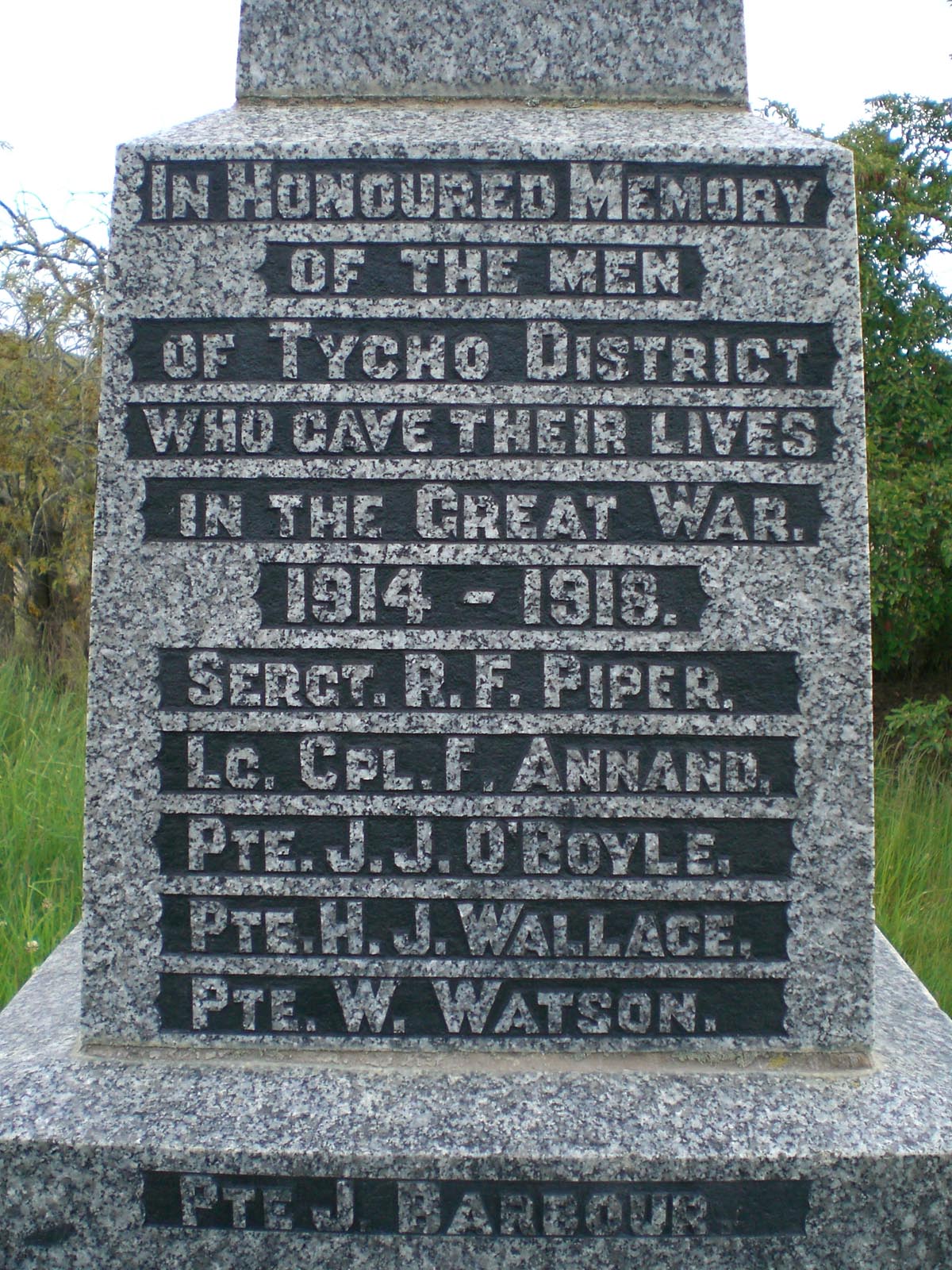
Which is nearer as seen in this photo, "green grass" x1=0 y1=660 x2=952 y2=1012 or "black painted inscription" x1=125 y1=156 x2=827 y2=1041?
"black painted inscription" x1=125 y1=156 x2=827 y2=1041

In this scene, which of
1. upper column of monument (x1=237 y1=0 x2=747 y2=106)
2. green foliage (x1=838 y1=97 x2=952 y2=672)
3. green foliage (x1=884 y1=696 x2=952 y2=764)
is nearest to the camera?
upper column of monument (x1=237 y1=0 x2=747 y2=106)

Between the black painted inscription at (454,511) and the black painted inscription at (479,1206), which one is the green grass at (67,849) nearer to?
the black painted inscription at (479,1206)

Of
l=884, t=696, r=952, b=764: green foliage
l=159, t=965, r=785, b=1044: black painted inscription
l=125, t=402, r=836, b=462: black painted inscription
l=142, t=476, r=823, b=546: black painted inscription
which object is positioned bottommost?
l=159, t=965, r=785, b=1044: black painted inscription

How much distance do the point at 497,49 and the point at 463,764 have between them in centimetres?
162

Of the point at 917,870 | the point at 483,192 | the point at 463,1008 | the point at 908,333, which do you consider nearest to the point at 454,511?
the point at 483,192

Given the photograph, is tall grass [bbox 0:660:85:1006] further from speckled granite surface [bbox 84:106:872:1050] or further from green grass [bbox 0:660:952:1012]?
speckled granite surface [bbox 84:106:872:1050]

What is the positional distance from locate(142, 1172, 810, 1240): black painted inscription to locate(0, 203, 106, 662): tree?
5.29m

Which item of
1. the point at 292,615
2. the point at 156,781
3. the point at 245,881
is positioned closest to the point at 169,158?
the point at 292,615

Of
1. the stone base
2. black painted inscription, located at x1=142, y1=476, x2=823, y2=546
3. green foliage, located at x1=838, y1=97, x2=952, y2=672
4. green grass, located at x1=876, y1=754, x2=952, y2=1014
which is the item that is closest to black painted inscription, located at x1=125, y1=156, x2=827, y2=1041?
black painted inscription, located at x1=142, y1=476, x2=823, y2=546

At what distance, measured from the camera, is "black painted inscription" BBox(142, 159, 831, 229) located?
2.18m

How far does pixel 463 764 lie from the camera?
7.29 feet

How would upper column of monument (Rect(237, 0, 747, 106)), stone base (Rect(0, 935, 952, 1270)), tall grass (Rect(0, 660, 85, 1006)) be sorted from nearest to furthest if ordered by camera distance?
stone base (Rect(0, 935, 952, 1270)) < upper column of monument (Rect(237, 0, 747, 106)) < tall grass (Rect(0, 660, 85, 1006))

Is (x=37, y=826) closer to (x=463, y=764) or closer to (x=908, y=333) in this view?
(x=463, y=764)

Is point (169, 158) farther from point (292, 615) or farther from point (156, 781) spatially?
point (156, 781)
